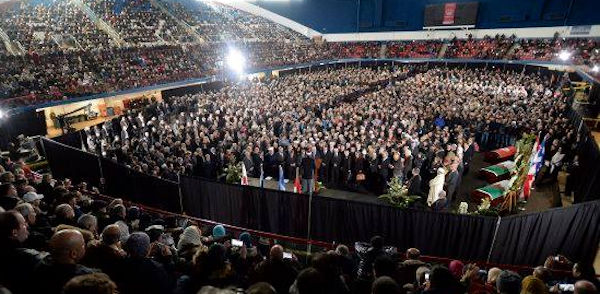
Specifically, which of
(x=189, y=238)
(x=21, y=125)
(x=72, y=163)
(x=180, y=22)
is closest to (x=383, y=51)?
(x=180, y=22)

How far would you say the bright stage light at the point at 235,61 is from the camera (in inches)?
1172

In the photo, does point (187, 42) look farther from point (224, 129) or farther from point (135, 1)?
point (224, 129)

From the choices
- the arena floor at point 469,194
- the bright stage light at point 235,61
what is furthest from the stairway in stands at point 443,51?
the arena floor at point 469,194

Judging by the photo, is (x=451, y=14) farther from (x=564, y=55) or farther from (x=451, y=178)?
(x=451, y=178)

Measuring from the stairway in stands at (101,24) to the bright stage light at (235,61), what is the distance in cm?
894

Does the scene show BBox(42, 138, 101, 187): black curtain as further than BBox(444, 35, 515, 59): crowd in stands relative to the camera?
No

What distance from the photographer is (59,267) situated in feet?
9.20

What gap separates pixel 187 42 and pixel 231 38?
21.8 feet

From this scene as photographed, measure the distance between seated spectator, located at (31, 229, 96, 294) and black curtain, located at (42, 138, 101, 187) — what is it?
30.1 feet

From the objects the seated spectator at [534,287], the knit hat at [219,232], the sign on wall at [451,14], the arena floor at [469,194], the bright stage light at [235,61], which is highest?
the sign on wall at [451,14]

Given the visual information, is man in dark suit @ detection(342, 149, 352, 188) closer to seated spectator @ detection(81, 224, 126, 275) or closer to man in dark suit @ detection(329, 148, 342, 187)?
man in dark suit @ detection(329, 148, 342, 187)

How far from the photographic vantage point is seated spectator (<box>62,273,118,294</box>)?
1957 millimetres

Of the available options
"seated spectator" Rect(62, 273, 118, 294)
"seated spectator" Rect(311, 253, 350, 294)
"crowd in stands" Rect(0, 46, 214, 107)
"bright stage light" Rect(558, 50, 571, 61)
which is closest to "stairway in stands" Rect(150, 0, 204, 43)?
"crowd in stands" Rect(0, 46, 214, 107)

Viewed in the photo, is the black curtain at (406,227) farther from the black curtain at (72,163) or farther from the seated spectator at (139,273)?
the black curtain at (72,163)
